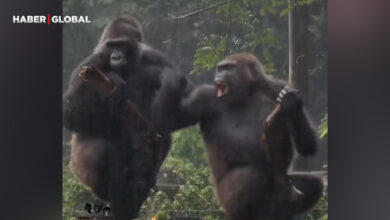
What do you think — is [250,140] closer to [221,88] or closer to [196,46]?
[221,88]

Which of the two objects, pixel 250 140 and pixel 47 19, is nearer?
pixel 250 140

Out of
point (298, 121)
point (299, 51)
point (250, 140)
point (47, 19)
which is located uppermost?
point (47, 19)

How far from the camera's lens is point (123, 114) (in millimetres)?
3988

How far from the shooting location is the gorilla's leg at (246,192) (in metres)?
3.93

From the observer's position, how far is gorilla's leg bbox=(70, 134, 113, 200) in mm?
4004

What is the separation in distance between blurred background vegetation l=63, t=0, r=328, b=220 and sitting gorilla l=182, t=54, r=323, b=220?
71 mm

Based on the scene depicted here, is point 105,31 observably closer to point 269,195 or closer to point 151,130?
point 151,130

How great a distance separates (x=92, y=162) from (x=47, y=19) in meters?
1.00

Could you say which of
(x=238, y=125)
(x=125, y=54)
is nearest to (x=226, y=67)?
(x=238, y=125)

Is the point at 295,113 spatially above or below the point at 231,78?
below

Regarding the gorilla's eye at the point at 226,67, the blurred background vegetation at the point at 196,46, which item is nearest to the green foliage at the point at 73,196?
the blurred background vegetation at the point at 196,46

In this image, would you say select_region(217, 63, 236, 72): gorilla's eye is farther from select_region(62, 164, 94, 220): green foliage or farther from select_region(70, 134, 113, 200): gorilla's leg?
select_region(62, 164, 94, 220): green foliage

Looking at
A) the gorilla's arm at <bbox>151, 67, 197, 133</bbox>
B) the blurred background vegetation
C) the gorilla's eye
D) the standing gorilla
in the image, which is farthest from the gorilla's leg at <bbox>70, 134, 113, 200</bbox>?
the gorilla's eye

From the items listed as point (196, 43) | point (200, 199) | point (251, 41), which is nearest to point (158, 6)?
point (196, 43)
